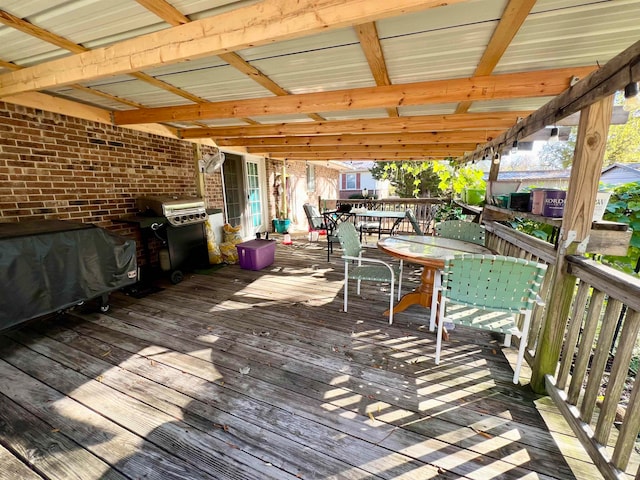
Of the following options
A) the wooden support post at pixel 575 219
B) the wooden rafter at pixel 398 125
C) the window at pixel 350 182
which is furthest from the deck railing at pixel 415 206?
the window at pixel 350 182

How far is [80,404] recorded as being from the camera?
1763 mm

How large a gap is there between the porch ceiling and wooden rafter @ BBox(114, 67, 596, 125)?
1 centimetres

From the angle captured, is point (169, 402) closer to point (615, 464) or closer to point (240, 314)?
point (240, 314)

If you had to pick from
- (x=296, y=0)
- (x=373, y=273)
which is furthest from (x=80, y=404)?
(x=296, y=0)

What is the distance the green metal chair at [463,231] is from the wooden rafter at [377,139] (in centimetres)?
194

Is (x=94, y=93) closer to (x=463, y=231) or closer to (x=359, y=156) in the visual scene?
(x=463, y=231)

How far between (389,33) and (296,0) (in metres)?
0.72

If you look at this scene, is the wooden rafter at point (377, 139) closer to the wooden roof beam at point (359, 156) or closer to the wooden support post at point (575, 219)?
the wooden roof beam at point (359, 156)

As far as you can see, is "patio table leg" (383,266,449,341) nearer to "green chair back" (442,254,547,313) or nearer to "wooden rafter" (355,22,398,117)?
"green chair back" (442,254,547,313)

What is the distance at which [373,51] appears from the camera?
6.38 feet

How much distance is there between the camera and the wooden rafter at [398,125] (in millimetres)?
3512

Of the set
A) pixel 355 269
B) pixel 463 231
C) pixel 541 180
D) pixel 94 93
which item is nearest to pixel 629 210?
pixel 463 231

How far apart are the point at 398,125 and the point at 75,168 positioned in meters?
4.23

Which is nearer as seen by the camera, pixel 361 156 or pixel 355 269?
pixel 355 269
